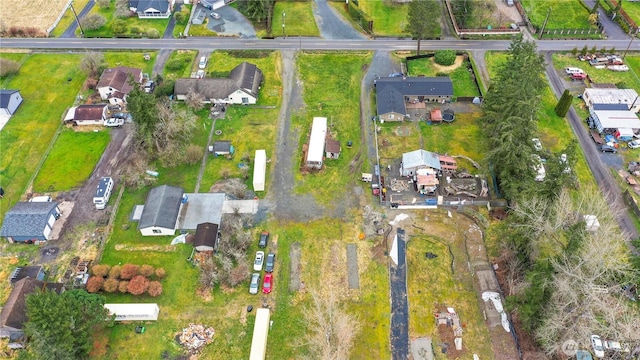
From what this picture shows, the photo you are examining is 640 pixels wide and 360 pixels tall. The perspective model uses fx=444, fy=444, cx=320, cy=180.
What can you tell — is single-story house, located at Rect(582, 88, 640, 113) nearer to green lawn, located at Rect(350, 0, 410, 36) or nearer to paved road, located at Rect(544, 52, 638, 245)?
paved road, located at Rect(544, 52, 638, 245)

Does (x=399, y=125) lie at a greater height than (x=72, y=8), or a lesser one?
lesser

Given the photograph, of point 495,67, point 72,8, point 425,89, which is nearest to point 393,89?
point 425,89

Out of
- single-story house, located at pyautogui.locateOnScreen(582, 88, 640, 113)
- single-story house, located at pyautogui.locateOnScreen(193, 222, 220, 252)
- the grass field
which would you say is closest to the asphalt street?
the grass field

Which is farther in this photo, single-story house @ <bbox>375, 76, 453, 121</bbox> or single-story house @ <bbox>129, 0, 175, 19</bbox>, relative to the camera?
single-story house @ <bbox>129, 0, 175, 19</bbox>

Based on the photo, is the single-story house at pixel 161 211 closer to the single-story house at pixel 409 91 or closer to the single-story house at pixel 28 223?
A: the single-story house at pixel 28 223

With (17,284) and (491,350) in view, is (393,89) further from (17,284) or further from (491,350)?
(17,284)

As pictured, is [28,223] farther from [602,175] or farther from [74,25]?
[602,175]
